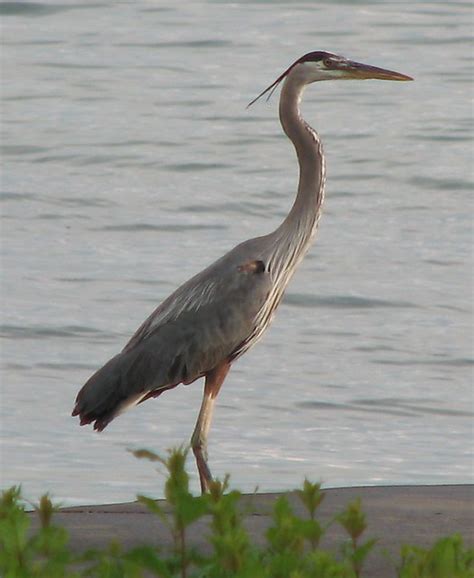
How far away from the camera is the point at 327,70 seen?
25.9 ft

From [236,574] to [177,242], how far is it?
8.66 meters

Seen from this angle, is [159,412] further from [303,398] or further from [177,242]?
[177,242]

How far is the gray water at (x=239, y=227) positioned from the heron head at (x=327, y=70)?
67.2 inches

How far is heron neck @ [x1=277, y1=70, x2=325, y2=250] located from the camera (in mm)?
7754

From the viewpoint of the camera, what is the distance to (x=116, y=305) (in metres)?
11.1

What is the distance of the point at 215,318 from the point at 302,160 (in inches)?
32.3

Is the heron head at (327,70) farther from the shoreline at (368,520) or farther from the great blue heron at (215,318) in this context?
the shoreline at (368,520)

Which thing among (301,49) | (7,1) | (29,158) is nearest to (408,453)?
(29,158)

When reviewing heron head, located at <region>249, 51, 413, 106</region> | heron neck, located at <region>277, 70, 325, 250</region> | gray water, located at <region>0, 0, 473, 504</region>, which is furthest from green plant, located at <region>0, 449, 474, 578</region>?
heron head, located at <region>249, 51, 413, 106</region>

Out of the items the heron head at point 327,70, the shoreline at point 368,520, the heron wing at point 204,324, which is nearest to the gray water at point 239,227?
the heron wing at point 204,324

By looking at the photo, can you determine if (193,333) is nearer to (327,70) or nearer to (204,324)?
(204,324)

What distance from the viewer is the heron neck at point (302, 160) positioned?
7.75 m

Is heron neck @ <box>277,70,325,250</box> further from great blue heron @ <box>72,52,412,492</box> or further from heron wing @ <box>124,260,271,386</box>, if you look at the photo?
heron wing @ <box>124,260,271,386</box>

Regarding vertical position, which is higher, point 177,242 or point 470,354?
point 177,242
